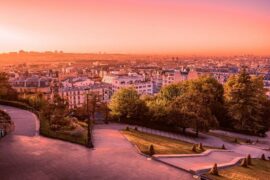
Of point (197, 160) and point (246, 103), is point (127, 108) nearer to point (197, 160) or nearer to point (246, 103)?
point (246, 103)

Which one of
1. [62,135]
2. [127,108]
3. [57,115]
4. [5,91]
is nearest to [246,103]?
[127,108]

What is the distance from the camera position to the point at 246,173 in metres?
27.1

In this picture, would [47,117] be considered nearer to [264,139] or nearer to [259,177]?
[259,177]

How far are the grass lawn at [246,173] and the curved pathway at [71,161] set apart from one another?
11.0 ft

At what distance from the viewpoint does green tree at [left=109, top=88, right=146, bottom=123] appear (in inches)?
2087

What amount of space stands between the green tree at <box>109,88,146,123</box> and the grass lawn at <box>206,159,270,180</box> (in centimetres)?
2468

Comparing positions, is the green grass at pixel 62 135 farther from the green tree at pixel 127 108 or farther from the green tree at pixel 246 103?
the green tree at pixel 246 103

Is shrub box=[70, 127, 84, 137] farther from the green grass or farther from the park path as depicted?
the park path

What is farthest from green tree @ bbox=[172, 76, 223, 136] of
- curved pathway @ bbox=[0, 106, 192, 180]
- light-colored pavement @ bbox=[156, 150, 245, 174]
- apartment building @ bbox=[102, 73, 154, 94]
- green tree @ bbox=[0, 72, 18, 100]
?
apartment building @ bbox=[102, 73, 154, 94]

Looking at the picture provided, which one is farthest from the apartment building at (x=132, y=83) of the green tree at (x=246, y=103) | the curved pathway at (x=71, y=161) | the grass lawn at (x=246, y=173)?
the grass lawn at (x=246, y=173)

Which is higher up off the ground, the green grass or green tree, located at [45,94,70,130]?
green tree, located at [45,94,70,130]

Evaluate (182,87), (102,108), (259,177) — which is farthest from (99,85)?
(259,177)

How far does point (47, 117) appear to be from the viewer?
3969 cm

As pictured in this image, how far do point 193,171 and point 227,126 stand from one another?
1572 inches
